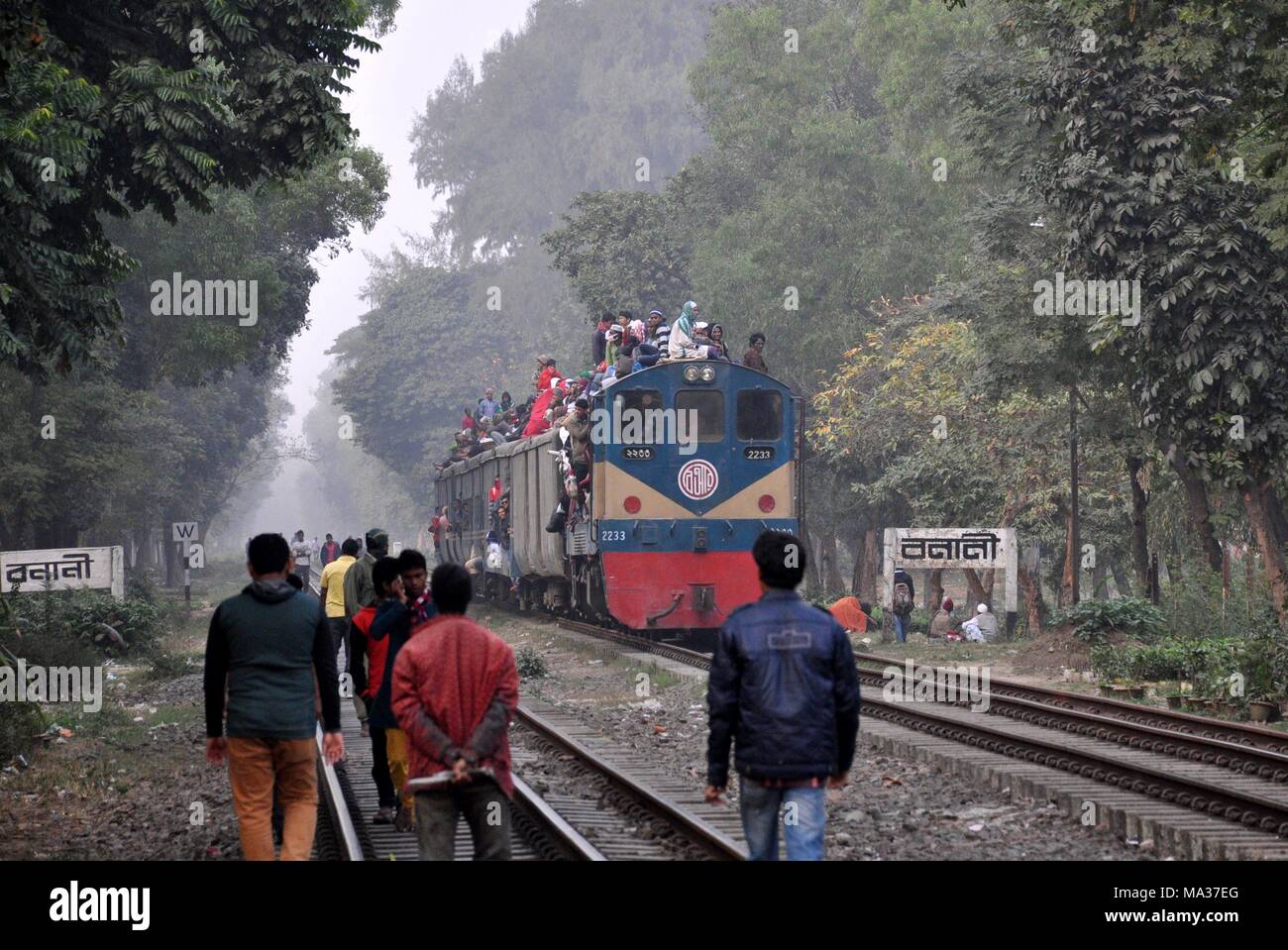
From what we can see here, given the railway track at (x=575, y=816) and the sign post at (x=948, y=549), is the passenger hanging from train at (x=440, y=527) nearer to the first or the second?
the sign post at (x=948, y=549)

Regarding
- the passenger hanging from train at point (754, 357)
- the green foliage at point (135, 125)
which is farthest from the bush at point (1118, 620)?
the green foliage at point (135, 125)

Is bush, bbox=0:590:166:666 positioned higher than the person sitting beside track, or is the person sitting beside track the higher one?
bush, bbox=0:590:166:666

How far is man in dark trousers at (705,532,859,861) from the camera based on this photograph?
6.30 m

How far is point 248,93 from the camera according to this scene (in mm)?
16016

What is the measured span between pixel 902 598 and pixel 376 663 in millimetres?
18114

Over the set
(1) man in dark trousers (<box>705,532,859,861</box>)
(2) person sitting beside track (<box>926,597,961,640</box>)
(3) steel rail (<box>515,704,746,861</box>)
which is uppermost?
(1) man in dark trousers (<box>705,532,859,861</box>)

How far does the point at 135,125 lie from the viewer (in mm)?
15375

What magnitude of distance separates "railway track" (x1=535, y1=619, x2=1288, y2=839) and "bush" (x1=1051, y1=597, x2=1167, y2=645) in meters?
4.27

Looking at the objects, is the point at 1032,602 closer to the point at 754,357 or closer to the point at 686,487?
the point at 754,357

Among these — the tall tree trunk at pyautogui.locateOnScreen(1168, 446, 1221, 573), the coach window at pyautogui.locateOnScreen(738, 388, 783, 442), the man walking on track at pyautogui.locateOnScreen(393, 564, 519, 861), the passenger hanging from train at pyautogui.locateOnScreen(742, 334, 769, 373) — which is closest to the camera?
the man walking on track at pyautogui.locateOnScreen(393, 564, 519, 861)

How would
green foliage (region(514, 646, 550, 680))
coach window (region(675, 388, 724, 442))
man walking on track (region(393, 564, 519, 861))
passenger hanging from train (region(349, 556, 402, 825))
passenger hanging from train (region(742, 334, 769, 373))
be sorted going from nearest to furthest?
man walking on track (region(393, 564, 519, 861)) < passenger hanging from train (region(349, 556, 402, 825)) < green foliage (region(514, 646, 550, 680)) < coach window (region(675, 388, 724, 442)) < passenger hanging from train (region(742, 334, 769, 373))

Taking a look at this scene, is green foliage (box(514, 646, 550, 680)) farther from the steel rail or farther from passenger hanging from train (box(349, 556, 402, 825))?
passenger hanging from train (box(349, 556, 402, 825))

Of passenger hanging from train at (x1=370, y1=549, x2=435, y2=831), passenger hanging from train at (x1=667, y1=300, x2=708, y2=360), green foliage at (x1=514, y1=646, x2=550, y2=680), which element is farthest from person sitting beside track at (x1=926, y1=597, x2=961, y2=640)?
passenger hanging from train at (x1=370, y1=549, x2=435, y2=831)
